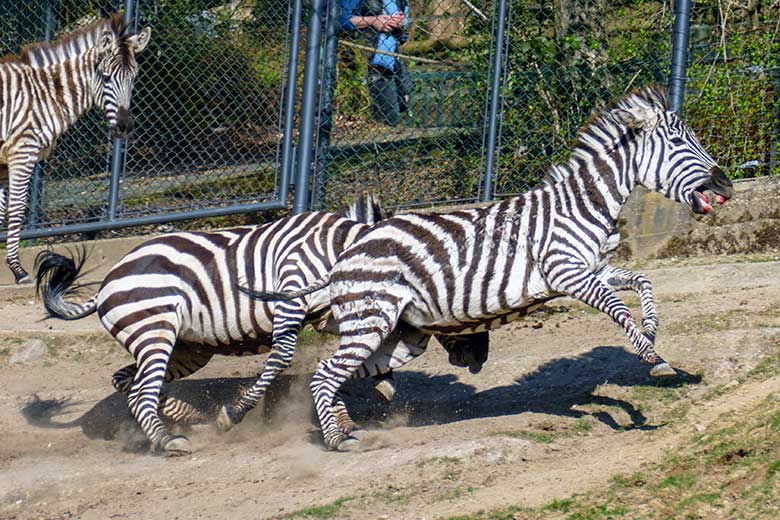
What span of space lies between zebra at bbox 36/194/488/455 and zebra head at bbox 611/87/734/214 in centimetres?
162

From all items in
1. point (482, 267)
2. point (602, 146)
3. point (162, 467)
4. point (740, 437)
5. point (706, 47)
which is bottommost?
point (162, 467)

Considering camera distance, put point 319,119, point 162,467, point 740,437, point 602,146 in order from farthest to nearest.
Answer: point 319,119
point 602,146
point 162,467
point 740,437

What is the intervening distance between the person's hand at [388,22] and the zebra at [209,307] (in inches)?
131

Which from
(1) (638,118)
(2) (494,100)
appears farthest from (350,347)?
(2) (494,100)

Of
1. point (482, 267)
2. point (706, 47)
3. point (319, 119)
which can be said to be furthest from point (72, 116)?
point (706, 47)

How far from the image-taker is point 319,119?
34.2ft

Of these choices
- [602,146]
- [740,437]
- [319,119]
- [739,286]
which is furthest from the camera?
[319,119]

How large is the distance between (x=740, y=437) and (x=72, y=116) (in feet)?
22.7

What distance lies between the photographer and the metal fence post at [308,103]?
33.7 ft

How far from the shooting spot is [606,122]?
24.0 feet

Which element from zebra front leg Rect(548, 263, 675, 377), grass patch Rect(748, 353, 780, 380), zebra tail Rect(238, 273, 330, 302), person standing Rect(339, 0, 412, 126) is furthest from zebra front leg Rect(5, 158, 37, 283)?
grass patch Rect(748, 353, 780, 380)

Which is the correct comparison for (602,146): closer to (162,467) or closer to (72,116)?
(162,467)

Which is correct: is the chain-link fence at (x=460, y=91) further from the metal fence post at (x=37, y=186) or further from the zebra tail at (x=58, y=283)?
the zebra tail at (x=58, y=283)

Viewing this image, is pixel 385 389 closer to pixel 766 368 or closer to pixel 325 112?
pixel 766 368
